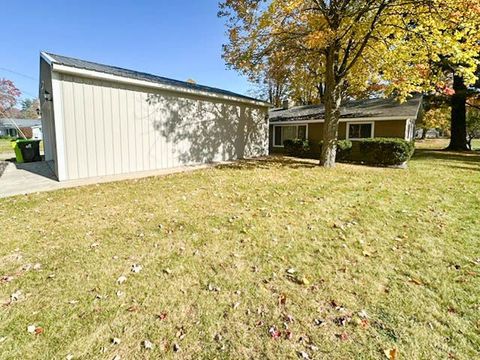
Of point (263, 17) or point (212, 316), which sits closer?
point (212, 316)

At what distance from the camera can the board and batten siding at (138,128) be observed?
8.02 m

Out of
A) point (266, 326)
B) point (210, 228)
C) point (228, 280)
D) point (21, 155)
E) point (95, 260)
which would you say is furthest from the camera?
point (21, 155)

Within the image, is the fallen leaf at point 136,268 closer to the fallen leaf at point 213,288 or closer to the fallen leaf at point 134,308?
the fallen leaf at point 134,308

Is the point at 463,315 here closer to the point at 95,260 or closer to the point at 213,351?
the point at 213,351

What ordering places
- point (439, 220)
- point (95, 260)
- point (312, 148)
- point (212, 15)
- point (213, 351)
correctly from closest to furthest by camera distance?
1. point (213, 351)
2. point (95, 260)
3. point (439, 220)
4. point (212, 15)
5. point (312, 148)

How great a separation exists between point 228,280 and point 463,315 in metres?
2.36

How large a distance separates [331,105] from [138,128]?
26.3 ft

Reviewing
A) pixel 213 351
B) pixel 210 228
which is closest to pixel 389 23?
pixel 210 228

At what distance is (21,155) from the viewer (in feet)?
39.1

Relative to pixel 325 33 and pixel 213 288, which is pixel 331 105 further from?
pixel 213 288

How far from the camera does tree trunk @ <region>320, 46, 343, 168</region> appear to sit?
1061 cm

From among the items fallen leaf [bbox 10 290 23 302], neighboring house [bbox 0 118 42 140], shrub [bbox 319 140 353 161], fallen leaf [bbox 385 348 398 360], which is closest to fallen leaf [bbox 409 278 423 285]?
fallen leaf [bbox 385 348 398 360]

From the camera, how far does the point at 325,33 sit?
9.20 m

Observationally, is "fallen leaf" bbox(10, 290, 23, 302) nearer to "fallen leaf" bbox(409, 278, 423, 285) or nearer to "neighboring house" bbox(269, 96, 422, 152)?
"fallen leaf" bbox(409, 278, 423, 285)
